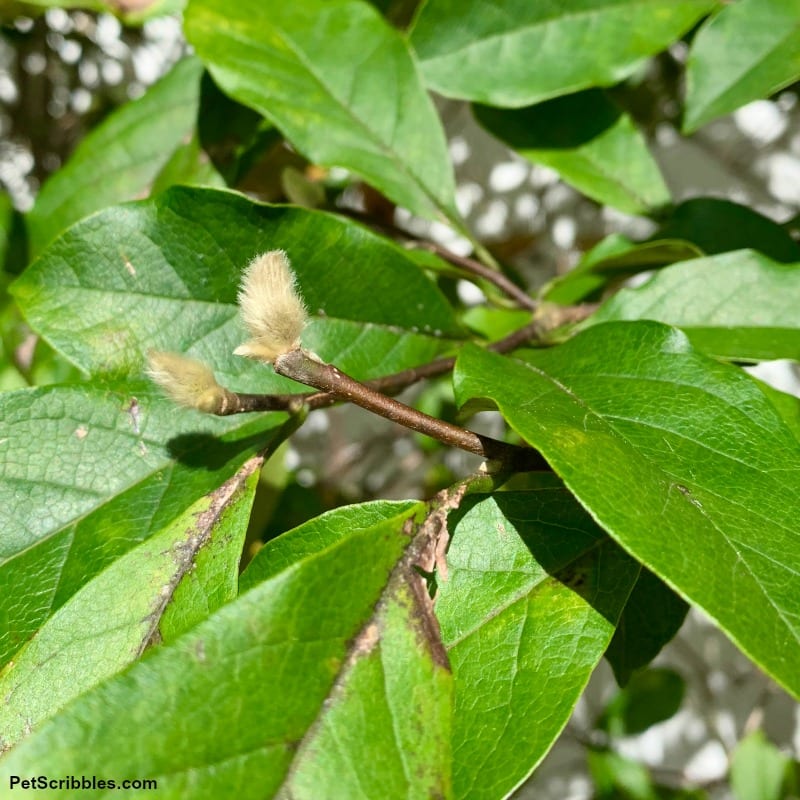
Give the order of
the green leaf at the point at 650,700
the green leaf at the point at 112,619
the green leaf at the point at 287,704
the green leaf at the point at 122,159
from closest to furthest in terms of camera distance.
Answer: the green leaf at the point at 287,704, the green leaf at the point at 112,619, the green leaf at the point at 122,159, the green leaf at the point at 650,700

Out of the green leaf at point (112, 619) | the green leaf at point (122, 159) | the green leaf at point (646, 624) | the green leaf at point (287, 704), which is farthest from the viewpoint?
the green leaf at point (122, 159)

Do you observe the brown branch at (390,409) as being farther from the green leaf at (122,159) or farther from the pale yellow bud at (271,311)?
the green leaf at (122,159)

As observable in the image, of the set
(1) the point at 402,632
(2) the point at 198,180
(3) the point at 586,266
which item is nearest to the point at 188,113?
(2) the point at 198,180

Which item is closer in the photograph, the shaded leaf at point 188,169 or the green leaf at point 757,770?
the shaded leaf at point 188,169

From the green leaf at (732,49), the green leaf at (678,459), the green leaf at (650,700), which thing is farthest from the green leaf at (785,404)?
the green leaf at (650,700)

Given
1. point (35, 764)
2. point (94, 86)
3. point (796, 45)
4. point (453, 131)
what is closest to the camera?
point (35, 764)

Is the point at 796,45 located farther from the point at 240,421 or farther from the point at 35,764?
the point at 35,764

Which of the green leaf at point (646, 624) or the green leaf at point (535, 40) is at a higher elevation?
the green leaf at point (535, 40)

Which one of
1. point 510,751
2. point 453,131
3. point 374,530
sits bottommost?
point 453,131
